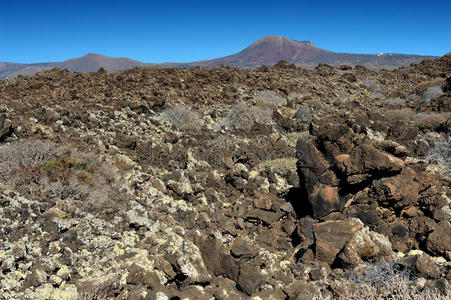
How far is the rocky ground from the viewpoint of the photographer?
3477mm

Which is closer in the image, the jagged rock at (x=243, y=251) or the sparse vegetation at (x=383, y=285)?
the sparse vegetation at (x=383, y=285)

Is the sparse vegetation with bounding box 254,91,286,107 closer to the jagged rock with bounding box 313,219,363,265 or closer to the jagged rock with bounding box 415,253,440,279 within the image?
the jagged rock with bounding box 313,219,363,265

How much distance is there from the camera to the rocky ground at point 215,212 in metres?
3.48

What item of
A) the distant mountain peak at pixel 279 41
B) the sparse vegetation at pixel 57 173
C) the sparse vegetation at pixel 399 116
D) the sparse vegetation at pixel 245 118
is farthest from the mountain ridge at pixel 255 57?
the sparse vegetation at pixel 57 173

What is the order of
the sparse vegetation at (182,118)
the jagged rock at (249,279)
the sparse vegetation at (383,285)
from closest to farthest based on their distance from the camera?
1. the sparse vegetation at (383,285)
2. the jagged rock at (249,279)
3. the sparse vegetation at (182,118)

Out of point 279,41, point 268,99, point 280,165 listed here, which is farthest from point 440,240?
point 279,41

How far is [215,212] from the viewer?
5609 millimetres

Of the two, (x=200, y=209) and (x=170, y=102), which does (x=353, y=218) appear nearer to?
(x=200, y=209)

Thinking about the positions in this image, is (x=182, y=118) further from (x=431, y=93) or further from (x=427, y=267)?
(x=431, y=93)

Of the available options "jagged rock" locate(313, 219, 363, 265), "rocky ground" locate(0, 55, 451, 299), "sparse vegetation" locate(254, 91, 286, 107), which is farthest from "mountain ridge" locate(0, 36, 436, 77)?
"jagged rock" locate(313, 219, 363, 265)

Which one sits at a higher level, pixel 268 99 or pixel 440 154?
pixel 268 99

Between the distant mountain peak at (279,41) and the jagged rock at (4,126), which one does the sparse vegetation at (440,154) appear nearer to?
the jagged rock at (4,126)

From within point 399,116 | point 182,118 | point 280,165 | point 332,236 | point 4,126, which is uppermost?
point 4,126

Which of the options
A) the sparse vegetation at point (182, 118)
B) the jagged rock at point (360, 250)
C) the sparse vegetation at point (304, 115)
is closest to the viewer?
the jagged rock at point (360, 250)
